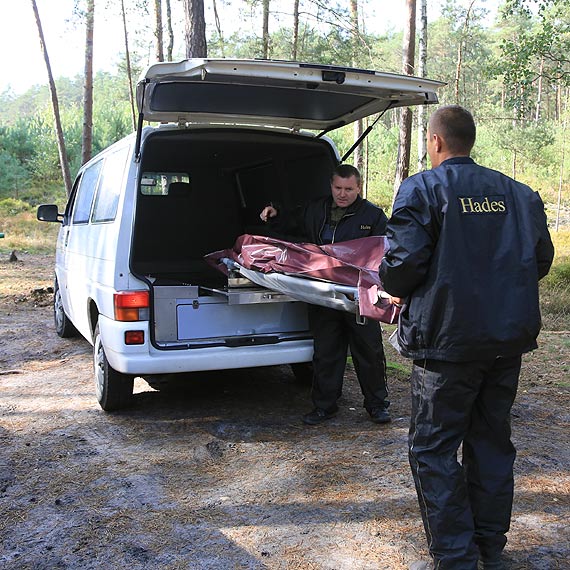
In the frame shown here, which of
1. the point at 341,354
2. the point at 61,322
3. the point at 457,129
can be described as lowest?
the point at 61,322

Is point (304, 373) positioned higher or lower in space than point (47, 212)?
lower

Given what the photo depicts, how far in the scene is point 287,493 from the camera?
137 inches

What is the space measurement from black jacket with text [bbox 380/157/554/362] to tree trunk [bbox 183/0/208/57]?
29.5 feet

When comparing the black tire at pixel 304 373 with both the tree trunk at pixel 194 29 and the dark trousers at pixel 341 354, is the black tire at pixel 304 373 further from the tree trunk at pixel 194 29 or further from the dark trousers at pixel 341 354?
the tree trunk at pixel 194 29

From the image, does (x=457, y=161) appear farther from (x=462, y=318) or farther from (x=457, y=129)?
(x=462, y=318)

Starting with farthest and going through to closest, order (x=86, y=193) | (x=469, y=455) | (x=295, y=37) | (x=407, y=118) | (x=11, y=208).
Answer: (x=11, y=208)
(x=295, y=37)
(x=407, y=118)
(x=86, y=193)
(x=469, y=455)

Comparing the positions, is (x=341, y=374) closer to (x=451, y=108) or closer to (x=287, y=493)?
(x=287, y=493)

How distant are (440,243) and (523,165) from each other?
1608 inches

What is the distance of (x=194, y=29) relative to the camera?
1057 centimetres

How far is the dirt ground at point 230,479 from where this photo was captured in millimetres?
2895

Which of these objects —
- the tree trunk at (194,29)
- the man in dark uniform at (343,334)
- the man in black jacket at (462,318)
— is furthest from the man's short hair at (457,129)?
the tree trunk at (194,29)

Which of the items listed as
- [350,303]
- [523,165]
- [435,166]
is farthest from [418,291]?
[523,165]

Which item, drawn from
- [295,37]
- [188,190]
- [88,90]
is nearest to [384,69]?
[295,37]

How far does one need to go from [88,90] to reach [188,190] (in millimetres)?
15727
